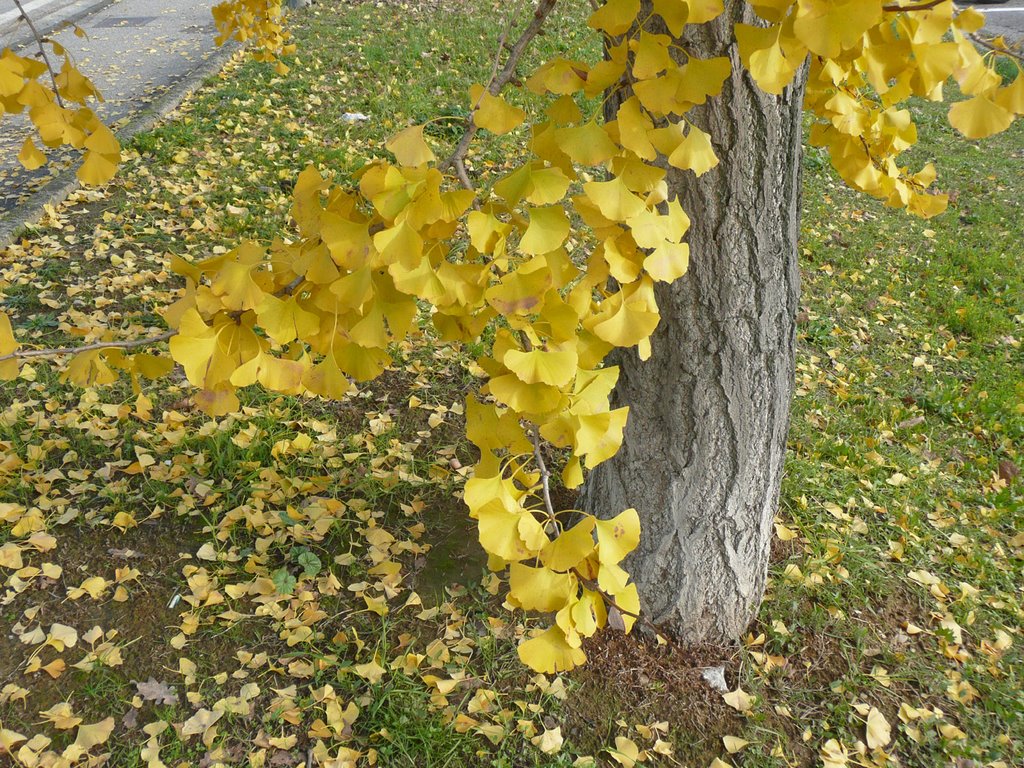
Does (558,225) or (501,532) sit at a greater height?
(558,225)

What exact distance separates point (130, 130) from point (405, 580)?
4.19 meters

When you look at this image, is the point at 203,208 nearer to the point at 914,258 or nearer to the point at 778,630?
the point at 778,630

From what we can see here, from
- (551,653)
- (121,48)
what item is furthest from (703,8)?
(121,48)

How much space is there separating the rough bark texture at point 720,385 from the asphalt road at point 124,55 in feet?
13.0

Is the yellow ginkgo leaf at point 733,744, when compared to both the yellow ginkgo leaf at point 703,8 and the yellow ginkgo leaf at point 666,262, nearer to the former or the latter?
the yellow ginkgo leaf at point 666,262

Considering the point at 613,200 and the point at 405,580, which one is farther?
the point at 405,580

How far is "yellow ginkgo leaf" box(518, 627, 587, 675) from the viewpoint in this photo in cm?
117

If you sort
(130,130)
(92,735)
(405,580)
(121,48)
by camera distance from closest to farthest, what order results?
(92,735), (405,580), (130,130), (121,48)

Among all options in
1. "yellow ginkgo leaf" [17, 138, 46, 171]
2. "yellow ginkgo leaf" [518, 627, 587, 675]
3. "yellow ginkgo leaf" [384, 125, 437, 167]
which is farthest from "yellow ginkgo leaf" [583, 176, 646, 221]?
"yellow ginkgo leaf" [17, 138, 46, 171]

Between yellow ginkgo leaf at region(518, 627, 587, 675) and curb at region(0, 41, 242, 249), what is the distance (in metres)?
3.75

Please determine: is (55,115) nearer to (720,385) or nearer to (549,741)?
(720,385)

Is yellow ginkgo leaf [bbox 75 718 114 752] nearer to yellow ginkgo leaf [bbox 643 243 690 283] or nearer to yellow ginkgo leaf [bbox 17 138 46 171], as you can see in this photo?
yellow ginkgo leaf [bbox 17 138 46 171]

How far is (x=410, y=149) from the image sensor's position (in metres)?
0.96

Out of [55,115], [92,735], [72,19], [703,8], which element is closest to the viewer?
[703,8]
